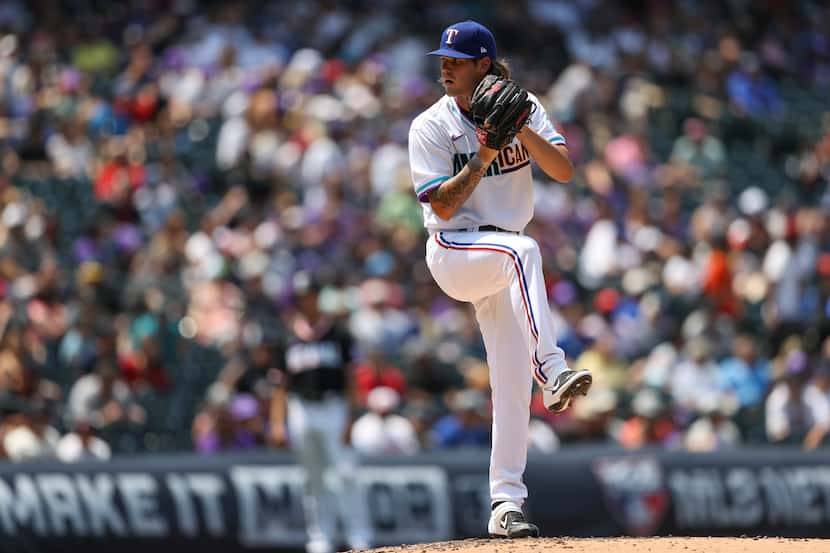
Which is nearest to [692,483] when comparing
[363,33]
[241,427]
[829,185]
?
[241,427]

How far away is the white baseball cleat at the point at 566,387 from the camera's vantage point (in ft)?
21.4

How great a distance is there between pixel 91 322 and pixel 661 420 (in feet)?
15.5

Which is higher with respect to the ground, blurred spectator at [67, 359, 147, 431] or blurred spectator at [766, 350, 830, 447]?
blurred spectator at [67, 359, 147, 431]

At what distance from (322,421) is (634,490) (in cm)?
238

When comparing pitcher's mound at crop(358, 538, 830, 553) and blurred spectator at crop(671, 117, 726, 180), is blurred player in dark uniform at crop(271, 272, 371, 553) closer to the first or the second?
pitcher's mound at crop(358, 538, 830, 553)

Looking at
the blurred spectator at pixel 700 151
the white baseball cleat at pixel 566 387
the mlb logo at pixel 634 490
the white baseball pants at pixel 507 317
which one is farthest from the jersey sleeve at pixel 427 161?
the blurred spectator at pixel 700 151

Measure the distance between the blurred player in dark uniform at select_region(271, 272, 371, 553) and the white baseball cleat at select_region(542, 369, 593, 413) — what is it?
17.7ft

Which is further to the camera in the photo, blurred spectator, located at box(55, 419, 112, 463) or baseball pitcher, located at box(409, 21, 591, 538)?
blurred spectator, located at box(55, 419, 112, 463)

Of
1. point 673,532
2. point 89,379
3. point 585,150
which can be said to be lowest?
point 673,532

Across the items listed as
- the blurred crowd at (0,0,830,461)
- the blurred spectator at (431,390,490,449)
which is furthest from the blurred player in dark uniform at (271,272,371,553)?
the blurred spectator at (431,390,490,449)

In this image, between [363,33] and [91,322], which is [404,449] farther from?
[363,33]

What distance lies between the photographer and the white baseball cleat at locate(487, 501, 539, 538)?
718 cm

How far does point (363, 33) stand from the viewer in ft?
58.0

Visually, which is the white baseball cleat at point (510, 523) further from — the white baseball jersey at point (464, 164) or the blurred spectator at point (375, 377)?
the blurred spectator at point (375, 377)
